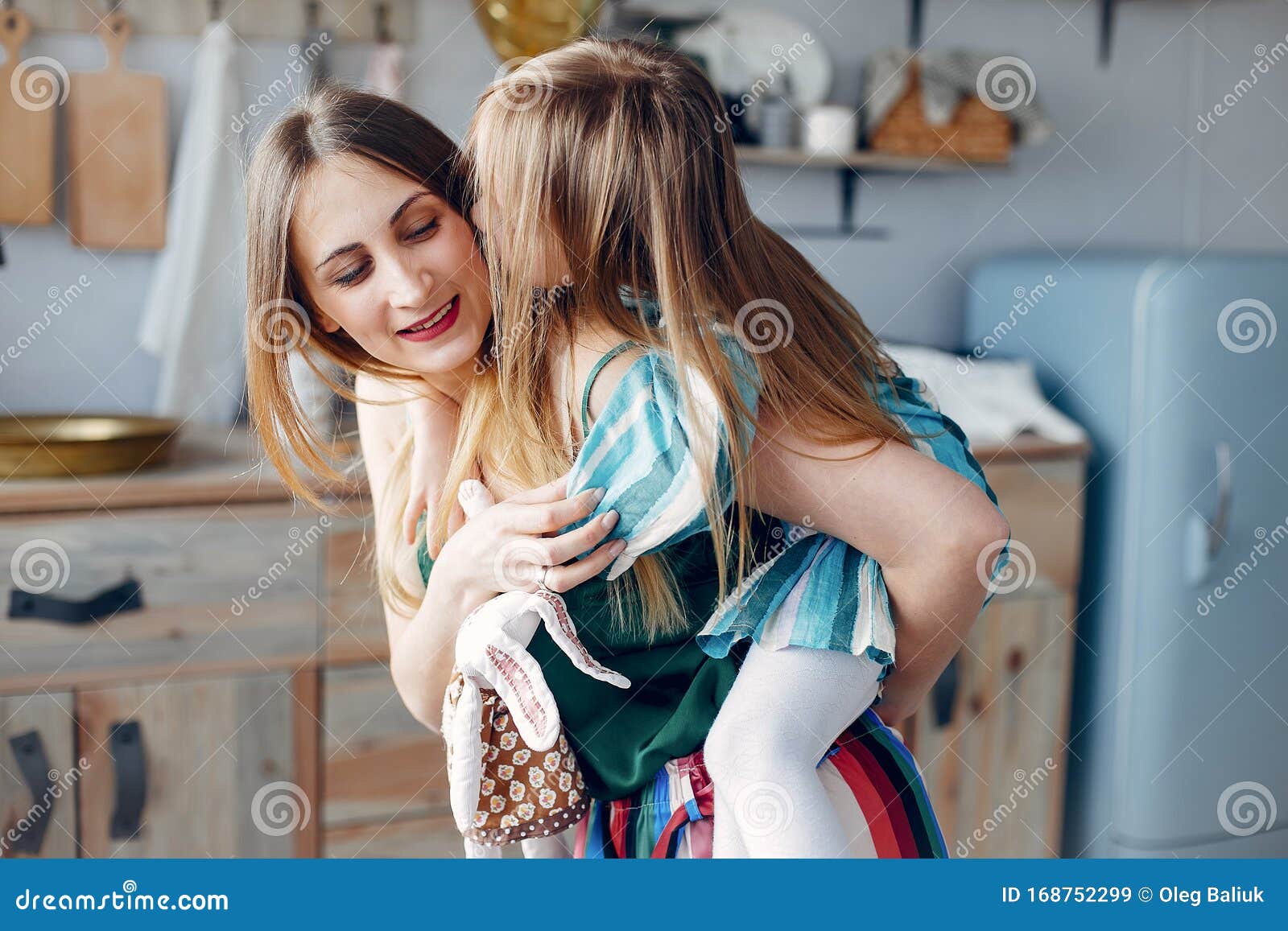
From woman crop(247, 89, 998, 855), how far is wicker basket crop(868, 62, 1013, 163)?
64.4 inches

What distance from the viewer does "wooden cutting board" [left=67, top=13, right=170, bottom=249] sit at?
1.85 metres

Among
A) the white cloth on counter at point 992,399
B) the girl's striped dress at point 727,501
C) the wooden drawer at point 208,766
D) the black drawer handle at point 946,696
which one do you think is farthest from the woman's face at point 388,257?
the black drawer handle at point 946,696

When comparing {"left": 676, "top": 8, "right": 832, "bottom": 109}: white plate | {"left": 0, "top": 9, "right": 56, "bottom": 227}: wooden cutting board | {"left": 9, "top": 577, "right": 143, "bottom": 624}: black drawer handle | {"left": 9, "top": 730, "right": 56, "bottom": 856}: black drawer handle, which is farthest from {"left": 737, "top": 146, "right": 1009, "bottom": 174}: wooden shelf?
{"left": 9, "top": 730, "right": 56, "bottom": 856}: black drawer handle

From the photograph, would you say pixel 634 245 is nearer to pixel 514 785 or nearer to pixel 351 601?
pixel 514 785

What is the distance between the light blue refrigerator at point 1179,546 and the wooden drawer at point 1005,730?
0.09 metres

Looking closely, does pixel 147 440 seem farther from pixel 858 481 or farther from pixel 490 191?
pixel 858 481

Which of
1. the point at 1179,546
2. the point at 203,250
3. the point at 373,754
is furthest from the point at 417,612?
the point at 1179,546

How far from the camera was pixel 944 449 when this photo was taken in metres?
0.75

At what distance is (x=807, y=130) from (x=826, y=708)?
165 centimetres

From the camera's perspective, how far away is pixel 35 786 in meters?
1.58

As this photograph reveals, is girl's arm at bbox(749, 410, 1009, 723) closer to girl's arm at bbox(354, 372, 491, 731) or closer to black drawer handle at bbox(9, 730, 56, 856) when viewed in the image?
girl's arm at bbox(354, 372, 491, 731)

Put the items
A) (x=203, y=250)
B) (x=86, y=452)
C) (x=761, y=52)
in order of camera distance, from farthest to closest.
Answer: (x=761, y=52) → (x=203, y=250) → (x=86, y=452)

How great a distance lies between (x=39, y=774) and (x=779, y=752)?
132cm
